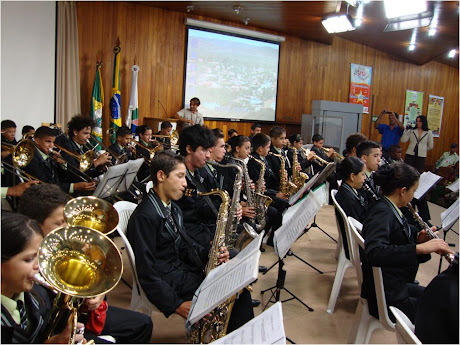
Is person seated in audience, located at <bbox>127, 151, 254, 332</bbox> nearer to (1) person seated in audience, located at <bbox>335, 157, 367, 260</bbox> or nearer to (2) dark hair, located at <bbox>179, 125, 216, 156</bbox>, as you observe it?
(2) dark hair, located at <bbox>179, 125, 216, 156</bbox>

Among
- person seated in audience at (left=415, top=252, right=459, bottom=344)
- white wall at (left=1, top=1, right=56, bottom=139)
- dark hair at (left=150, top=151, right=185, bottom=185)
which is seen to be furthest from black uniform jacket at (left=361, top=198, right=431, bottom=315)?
Answer: white wall at (left=1, top=1, right=56, bottom=139)

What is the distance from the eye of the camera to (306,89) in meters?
10.8

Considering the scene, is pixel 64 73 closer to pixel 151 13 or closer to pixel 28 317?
pixel 151 13

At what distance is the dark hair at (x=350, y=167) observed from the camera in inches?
133

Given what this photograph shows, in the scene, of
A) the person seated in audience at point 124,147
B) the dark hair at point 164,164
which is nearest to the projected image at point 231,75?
the person seated in audience at point 124,147

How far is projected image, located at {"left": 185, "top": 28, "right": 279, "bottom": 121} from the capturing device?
8.83 m

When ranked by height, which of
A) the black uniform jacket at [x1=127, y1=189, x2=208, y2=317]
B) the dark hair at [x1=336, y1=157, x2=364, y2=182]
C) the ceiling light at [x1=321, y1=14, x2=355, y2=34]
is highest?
the ceiling light at [x1=321, y1=14, x2=355, y2=34]

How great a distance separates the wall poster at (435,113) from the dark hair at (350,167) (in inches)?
452

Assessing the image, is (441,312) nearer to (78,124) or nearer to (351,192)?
(351,192)

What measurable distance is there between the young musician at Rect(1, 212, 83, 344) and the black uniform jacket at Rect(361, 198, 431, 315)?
1.50 m

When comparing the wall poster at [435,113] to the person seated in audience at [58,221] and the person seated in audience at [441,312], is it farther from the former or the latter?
the person seated in audience at [58,221]

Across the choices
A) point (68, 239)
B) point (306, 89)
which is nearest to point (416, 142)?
point (306, 89)

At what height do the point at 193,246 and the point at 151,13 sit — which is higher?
the point at 151,13

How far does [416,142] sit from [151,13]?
20.9 feet
